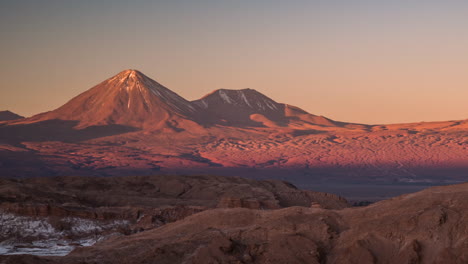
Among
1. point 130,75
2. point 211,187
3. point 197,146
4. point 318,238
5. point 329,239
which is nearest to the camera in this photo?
point 329,239

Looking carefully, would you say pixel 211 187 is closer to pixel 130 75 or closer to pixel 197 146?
pixel 197 146

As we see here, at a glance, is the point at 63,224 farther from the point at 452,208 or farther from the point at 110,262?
the point at 452,208

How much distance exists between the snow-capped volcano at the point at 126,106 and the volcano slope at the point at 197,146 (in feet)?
0.92

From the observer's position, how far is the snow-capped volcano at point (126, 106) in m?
176

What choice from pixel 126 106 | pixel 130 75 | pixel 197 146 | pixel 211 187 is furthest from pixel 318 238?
pixel 130 75

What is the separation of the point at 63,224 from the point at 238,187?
2341 cm

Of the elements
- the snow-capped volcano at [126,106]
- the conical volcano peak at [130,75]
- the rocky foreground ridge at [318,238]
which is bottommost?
the rocky foreground ridge at [318,238]

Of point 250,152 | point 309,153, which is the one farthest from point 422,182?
point 250,152

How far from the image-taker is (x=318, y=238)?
1029 inches

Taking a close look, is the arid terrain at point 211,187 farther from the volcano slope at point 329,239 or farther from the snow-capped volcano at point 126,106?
the snow-capped volcano at point 126,106

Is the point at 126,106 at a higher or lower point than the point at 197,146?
higher

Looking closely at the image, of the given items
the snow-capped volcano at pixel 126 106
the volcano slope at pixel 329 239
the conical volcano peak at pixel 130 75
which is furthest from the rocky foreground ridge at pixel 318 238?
the conical volcano peak at pixel 130 75

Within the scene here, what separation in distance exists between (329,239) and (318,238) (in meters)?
0.42

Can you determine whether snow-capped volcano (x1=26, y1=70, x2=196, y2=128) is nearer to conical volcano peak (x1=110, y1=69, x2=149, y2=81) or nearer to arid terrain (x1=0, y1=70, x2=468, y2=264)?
conical volcano peak (x1=110, y1=69, x2=149, y2=81)
